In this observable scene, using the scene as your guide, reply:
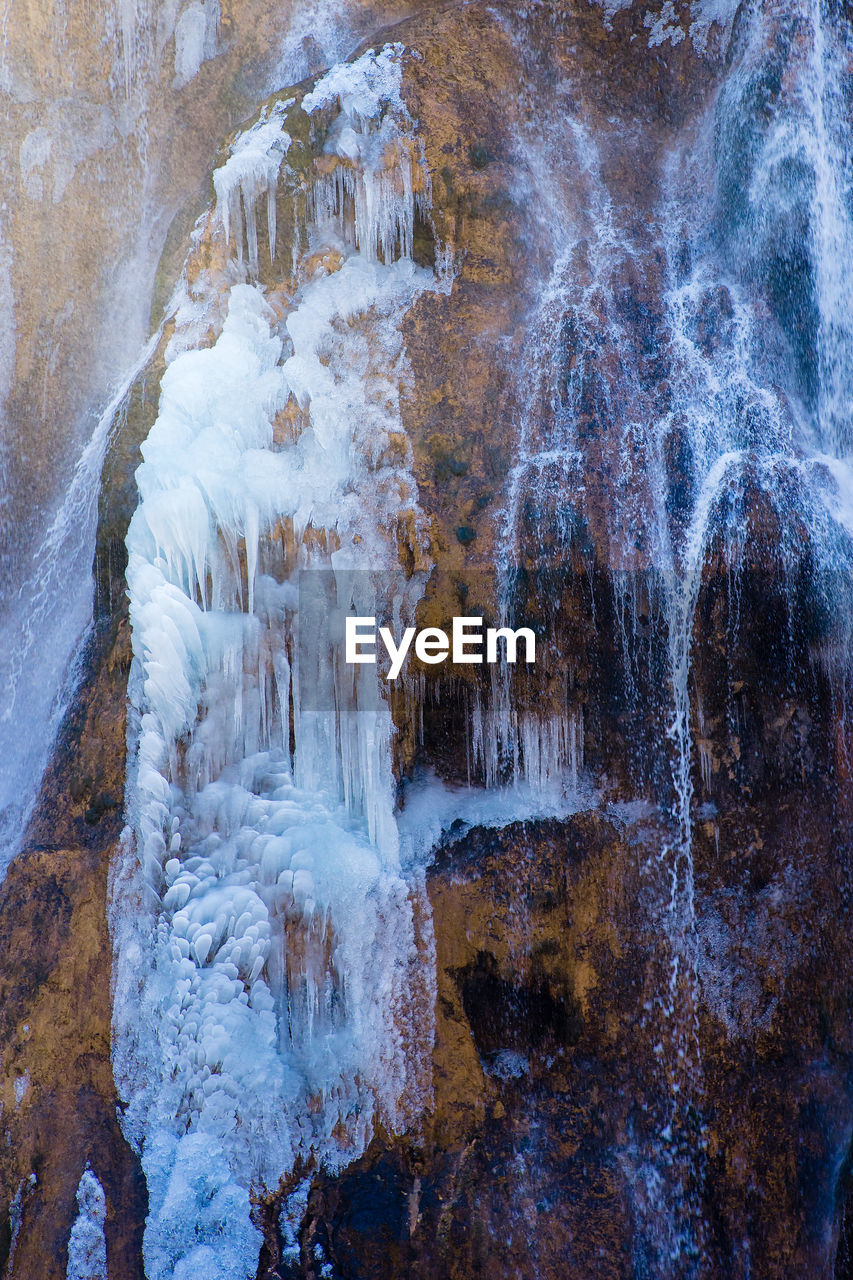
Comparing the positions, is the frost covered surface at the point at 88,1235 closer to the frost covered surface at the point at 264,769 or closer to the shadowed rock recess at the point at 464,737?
the shadowed rock recess at the point at 464,737

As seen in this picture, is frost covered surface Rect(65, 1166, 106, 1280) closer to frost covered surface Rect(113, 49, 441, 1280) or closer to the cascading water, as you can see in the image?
frost covered surface Rect(113, 49, 441, 1280)

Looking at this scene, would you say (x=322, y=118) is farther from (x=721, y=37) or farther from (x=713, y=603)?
(x=713, y=603)

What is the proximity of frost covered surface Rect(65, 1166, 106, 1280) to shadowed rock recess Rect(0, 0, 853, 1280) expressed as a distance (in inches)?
0.9

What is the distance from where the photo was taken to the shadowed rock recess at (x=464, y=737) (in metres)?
4.69

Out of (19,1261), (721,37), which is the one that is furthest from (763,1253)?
(721,37)

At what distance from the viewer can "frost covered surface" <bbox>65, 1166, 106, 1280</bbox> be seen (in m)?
4.49

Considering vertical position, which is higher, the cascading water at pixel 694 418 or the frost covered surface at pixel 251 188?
the frost covered surface at pixel 251 188

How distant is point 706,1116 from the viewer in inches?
197

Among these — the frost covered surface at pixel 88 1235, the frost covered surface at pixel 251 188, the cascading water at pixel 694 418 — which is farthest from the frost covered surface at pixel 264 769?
the cascading water at pixel 694 418

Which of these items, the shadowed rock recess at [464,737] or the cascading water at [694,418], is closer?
the shadowed rock recess at [464,737]

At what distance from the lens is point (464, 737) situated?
5.51 meters

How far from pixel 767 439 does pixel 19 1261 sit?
19.3ft

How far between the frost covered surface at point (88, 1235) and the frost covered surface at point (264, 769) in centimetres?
25

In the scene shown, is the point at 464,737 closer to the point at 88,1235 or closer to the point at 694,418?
the point at 694,418
